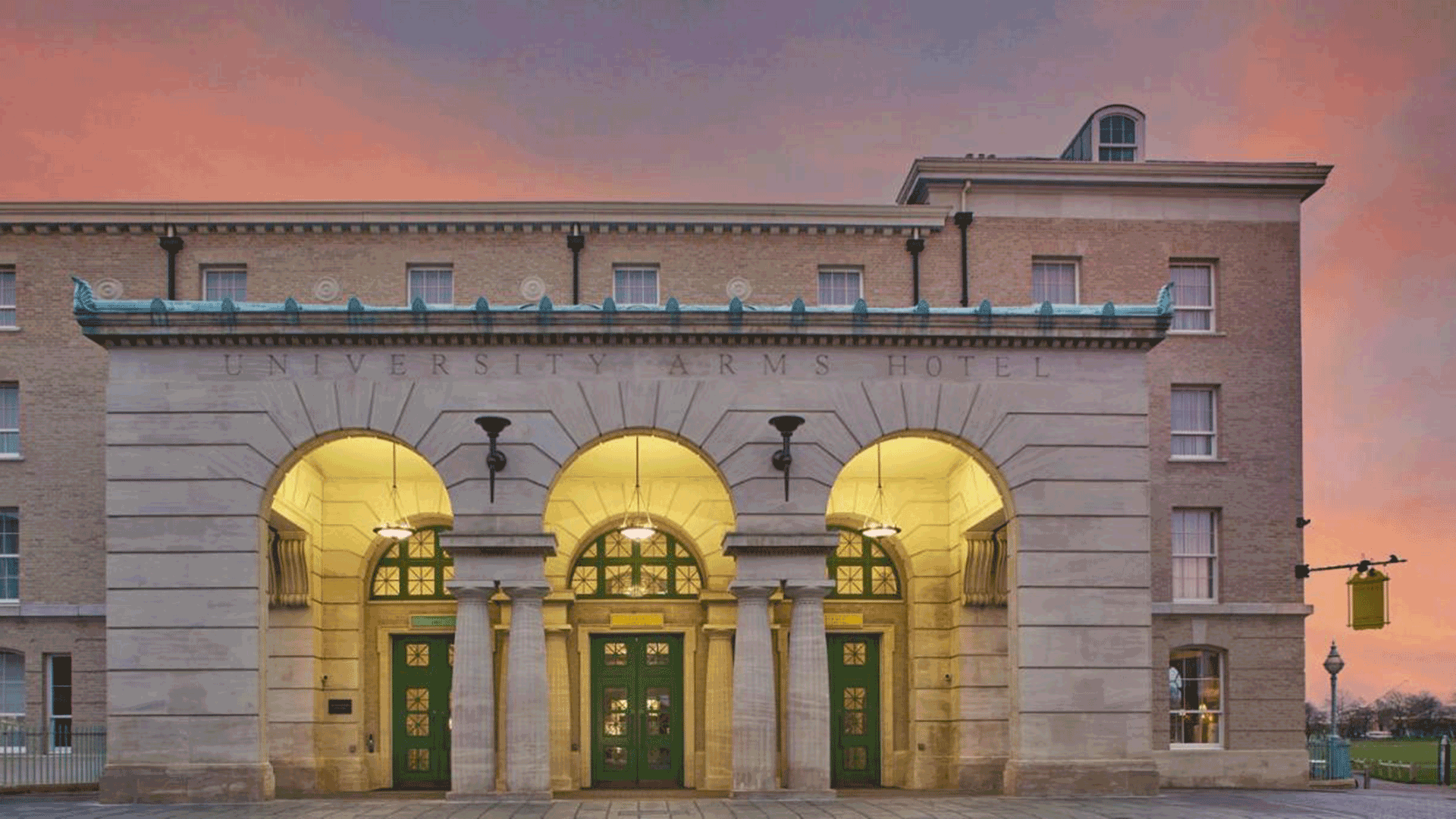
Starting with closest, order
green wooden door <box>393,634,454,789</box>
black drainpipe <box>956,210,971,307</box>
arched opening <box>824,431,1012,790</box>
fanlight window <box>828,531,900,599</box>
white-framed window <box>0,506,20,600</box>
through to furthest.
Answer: arched opening <box>824,431,1012,790</box> < green wooden door <box>393,634,454,789</box> < fanlight window <box>828,531,900,599</box> < white-framed window <box>0,506,20,600</box> < black drainpipe <box>956,210,971,307</box>

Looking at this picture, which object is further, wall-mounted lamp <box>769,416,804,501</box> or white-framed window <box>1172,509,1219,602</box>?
white-framed window <box>1172,509,1219,602</box>

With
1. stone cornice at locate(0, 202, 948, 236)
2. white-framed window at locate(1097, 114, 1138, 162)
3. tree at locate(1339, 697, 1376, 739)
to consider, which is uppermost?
white-framed window at locate(1097, 114, 1138, 162)

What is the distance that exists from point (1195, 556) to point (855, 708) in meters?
9.15

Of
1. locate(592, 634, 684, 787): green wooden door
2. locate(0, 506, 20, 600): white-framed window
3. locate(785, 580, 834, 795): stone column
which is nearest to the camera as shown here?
locate(785, 580, 834, 795): stone column

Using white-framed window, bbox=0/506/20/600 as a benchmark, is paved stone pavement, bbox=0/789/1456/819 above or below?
below

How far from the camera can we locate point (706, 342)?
26203mm

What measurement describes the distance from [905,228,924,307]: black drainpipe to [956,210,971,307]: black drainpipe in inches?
38.9

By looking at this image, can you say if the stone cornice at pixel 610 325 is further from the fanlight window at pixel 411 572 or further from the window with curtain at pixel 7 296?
the window with curtain at pixel 7 296

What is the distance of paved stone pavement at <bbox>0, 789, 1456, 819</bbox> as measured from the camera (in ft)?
76.0

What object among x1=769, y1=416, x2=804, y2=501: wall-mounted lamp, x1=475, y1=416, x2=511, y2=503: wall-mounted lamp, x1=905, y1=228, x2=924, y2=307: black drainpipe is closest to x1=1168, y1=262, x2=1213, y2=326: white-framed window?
x1=905, y1=228, x2=924, y2=307: black drainpipe

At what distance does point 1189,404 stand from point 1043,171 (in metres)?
6.73

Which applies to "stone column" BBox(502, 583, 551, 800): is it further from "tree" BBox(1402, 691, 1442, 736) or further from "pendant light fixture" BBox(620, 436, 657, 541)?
"tree" BBox(1402, 691, 1442, 736)

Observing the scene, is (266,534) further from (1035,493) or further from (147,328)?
(1035,493)

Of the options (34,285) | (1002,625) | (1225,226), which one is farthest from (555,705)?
(1225,226)
